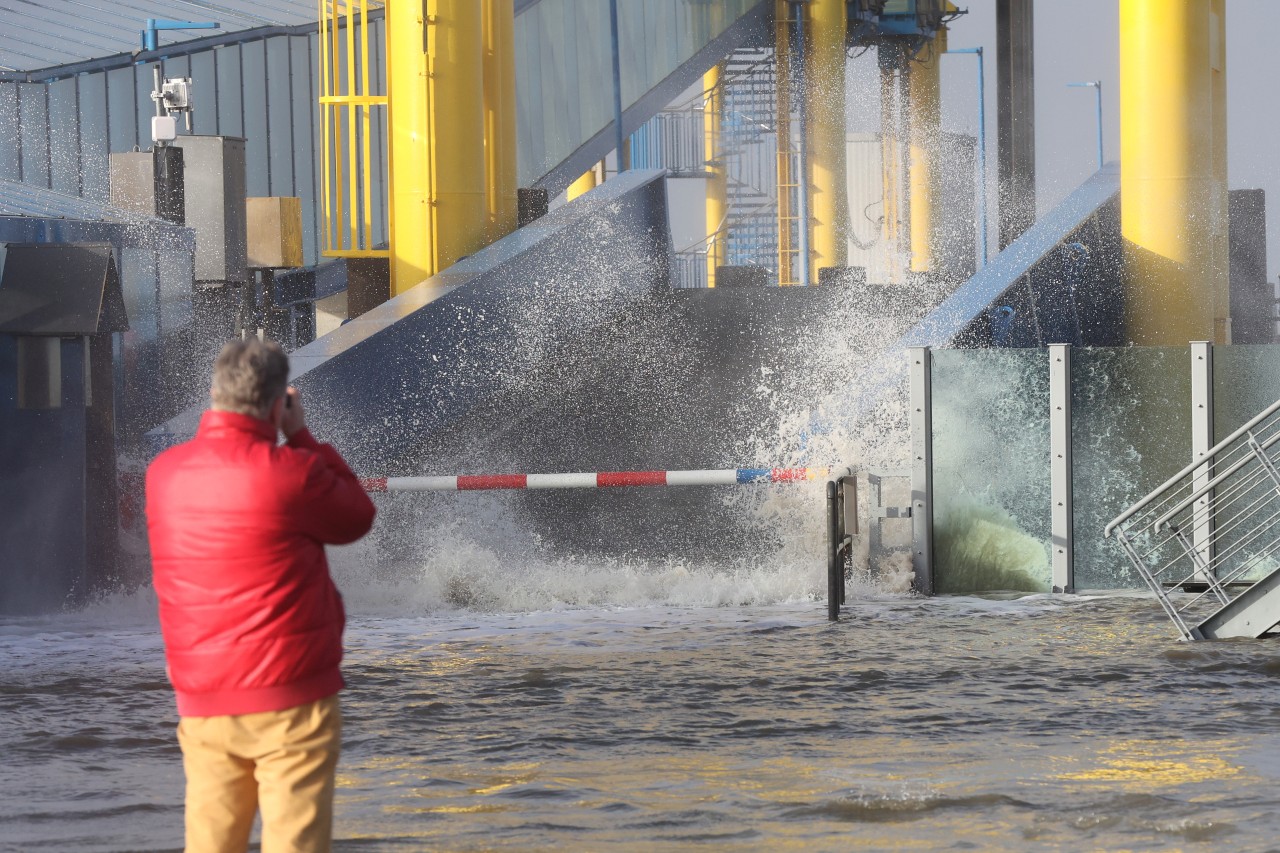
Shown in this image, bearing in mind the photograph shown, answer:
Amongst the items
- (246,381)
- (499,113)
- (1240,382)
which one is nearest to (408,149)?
(499,113)

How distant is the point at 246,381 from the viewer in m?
4.38

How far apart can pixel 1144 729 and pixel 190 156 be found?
11941 millimetres

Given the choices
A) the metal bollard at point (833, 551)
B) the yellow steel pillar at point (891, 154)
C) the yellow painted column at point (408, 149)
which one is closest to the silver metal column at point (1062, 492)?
Result: the metal bollard at point (833, 551)

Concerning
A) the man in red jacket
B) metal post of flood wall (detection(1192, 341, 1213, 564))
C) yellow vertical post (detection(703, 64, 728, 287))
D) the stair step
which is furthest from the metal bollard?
yellow vertical post (detection(703, 64, 728, 287))

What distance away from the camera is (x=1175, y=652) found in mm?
9484

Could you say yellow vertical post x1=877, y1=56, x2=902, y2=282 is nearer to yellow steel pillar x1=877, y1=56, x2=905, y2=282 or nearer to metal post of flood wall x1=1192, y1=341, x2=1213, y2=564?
yellow steel pillar x1=877, y1=56, x2=905, y2=282

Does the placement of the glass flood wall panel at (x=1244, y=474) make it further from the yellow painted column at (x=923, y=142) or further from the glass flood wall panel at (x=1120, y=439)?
the yellow painted column at (x=923, y=142)

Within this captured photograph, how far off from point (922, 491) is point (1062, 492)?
871 mm

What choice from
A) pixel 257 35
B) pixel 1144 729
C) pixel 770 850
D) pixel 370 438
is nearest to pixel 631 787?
pixel 770 850

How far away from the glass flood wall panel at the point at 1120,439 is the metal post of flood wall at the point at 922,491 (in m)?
0.91

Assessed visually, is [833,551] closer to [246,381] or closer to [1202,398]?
[1202,398]

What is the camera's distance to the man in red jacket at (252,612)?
14.0 feet

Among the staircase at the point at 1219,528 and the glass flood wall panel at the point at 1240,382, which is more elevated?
the glass flood wall panel at the point at 1240,382

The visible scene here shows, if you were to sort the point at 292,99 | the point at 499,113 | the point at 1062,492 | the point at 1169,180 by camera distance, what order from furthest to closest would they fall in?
the point at 292,99
the point at 499,113
the point at 1169,180
the point at 1062,492
